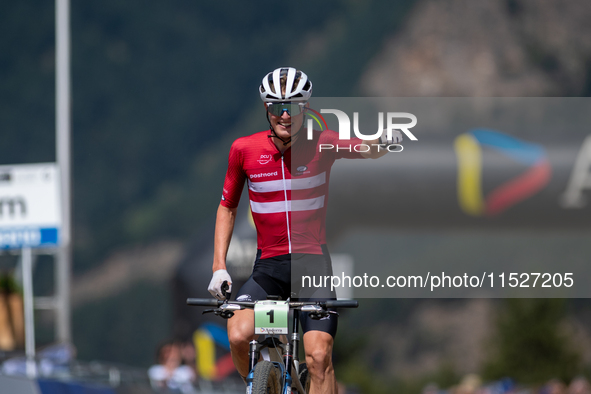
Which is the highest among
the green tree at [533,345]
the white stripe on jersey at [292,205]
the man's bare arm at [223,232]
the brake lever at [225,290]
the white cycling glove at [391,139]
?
the white cycling glove at [391,139]

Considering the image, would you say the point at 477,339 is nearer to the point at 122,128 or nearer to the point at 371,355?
the point at 371,355

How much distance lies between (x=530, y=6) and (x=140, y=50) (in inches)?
1348

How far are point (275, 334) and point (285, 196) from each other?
1006 millimetres

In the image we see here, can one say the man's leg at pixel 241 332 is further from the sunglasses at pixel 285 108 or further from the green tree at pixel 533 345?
the green tree at pixel 533 345

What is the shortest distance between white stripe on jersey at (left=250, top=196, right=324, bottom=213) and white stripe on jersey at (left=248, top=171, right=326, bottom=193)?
91 millimetres

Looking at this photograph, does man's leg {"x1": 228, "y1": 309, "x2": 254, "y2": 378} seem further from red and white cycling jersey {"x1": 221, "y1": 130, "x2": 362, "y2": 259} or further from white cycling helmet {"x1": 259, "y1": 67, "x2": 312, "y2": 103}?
white cycling helmet {"x1": 259, "y1": 67, "x2": 312, "y2": 103}

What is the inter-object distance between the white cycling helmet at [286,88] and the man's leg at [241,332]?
1.47 meters

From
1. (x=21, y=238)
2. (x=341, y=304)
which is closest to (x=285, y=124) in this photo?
(x=341, y=304)

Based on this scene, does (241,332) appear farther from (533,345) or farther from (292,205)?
(533,345)

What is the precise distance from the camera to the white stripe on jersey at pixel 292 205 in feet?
22.1

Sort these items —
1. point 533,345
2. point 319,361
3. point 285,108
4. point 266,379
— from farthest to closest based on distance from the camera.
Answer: point 533,345
point 285,108
point 319,361
point 266,379

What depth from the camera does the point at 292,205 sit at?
6738 millimetres

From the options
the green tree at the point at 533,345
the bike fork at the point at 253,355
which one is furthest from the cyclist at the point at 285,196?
the green tree at the point at 533,345

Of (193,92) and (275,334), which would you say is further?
(193,92)
